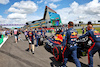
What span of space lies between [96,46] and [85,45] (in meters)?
1.20

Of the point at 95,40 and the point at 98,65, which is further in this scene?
the point at 98,65

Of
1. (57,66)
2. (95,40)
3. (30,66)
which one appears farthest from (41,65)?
(95,40)

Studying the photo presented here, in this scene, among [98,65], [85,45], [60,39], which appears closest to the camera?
[98,65]

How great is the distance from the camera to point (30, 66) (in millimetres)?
3699

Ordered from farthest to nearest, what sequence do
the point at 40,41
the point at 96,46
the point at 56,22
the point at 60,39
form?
the point at 56,22, the point at 40,41, the point at 60,39, the point at 96,46

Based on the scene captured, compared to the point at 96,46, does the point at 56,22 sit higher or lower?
higher

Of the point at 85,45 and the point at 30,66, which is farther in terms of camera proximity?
the point at 85,45

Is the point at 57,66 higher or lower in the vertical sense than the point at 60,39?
lower

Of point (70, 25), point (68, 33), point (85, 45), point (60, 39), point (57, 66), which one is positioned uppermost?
point (70, 25)

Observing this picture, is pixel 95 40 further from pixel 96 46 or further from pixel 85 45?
pixel 85 45

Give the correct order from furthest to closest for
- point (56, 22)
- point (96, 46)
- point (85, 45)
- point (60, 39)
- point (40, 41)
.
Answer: point (56, 22) < point (40, 41) < point (60, 39) < point (85, 45) < point (96, 46)

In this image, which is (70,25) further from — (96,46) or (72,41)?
(96,46)

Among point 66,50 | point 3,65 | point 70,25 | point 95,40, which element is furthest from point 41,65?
point 95,40

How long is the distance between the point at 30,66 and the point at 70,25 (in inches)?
99.1
